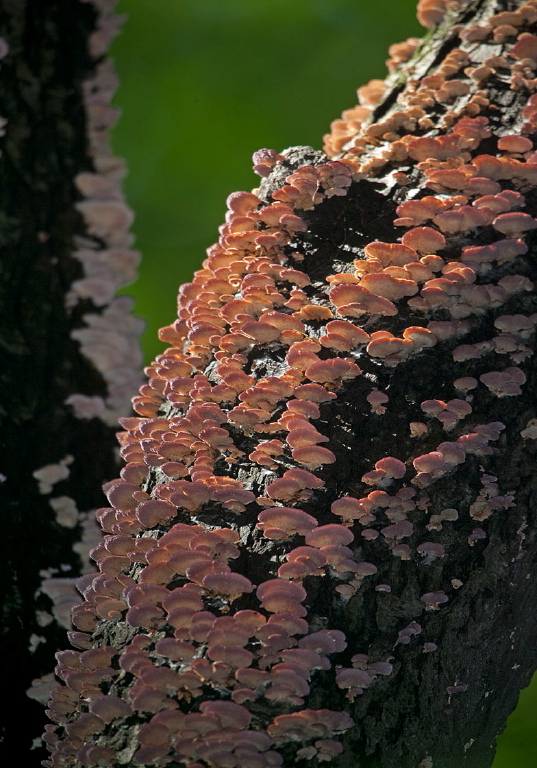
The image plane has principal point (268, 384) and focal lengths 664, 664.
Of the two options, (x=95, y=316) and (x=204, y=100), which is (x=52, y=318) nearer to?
(x=95, y=316)

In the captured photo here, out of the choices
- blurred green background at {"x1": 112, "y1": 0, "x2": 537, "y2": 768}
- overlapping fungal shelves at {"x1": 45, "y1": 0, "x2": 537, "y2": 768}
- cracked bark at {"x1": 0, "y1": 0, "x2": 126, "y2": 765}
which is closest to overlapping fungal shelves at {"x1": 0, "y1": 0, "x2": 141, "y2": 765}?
cracked bark at {"x1": 0, "y1": 0, "x2": 126, "y2": 765}

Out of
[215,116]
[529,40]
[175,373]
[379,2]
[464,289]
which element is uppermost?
[379,2]

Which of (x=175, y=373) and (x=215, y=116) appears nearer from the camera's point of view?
(x=175, y=373)

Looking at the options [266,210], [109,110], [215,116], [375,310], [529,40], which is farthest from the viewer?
[215,116]

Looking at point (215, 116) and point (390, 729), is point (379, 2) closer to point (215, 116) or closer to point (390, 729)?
point (215, 116)

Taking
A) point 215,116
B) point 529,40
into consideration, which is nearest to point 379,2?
point 215,116

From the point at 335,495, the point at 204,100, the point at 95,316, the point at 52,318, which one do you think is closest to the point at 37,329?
the point at 52,318
